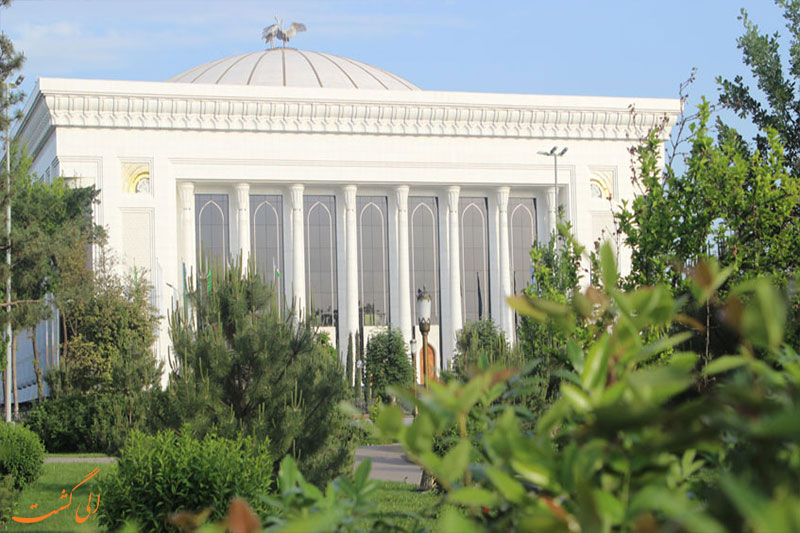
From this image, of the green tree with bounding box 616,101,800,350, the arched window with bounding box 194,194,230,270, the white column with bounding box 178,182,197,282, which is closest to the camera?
the green tree with bounding box 616,101,800,350

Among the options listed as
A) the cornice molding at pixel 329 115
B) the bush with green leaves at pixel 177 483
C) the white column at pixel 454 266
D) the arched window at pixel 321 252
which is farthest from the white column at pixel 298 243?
the bush with green leaves at pixel 177 483

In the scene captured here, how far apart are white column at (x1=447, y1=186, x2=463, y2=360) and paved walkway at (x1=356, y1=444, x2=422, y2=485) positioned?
72.1 feet

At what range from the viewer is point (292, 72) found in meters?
53.6

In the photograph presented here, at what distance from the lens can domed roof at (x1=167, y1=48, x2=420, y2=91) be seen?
172ft

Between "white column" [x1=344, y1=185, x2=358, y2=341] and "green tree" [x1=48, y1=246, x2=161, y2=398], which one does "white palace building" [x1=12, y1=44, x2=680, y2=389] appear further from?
"green tree" [x1=48, y1=246, x2=161, y2=398]

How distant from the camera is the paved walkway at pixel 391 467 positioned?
58.1 ft

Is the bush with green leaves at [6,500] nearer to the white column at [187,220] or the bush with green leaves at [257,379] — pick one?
the bush with green leaves at [257,379]

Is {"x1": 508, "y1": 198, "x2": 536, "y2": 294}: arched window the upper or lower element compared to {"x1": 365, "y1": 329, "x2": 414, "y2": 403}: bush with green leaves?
upper

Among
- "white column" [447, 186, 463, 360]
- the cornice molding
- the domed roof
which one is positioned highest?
the domed roof

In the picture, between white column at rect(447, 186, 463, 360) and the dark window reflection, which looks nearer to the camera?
the dark window reflection

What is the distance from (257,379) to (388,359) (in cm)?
3137

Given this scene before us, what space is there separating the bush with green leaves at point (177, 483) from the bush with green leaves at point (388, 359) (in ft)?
107

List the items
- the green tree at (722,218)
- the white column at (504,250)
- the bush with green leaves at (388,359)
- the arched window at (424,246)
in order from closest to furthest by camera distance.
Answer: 1. the green tree at (722,218)
2. the bush with green leaves at (388,359)
3. the white column at (504,250)
4. the arched window at (424,246)

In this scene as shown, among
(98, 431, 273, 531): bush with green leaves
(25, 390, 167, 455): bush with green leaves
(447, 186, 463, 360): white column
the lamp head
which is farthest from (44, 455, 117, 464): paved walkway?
(447, 186, 463, 360): white column
